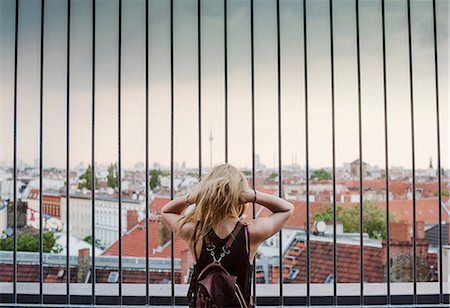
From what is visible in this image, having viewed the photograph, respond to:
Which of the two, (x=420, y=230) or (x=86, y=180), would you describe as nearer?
(x=86, y=180)

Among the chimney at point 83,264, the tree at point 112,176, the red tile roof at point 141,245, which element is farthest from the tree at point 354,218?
the chimney at point 83,264

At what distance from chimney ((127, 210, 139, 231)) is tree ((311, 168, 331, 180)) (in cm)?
113

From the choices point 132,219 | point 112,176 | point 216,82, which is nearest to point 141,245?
point 132,219

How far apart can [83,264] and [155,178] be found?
636 millimetres

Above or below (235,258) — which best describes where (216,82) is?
above

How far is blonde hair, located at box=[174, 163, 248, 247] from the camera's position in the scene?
1771 millimetres

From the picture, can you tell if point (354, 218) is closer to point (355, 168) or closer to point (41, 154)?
point (355, 168)

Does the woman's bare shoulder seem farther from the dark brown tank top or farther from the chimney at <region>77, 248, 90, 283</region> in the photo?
the chimney at <region>77, 248, 90, 283</region>

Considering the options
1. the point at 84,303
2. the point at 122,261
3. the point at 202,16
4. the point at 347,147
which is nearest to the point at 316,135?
the point at 347,147

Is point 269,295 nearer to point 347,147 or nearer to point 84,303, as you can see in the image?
point 84,303

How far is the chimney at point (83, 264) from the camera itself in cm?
284

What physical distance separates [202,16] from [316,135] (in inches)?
40.3

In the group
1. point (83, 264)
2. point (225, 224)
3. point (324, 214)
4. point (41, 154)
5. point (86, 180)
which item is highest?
point (41, 154)

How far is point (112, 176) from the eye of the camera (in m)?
2.82
